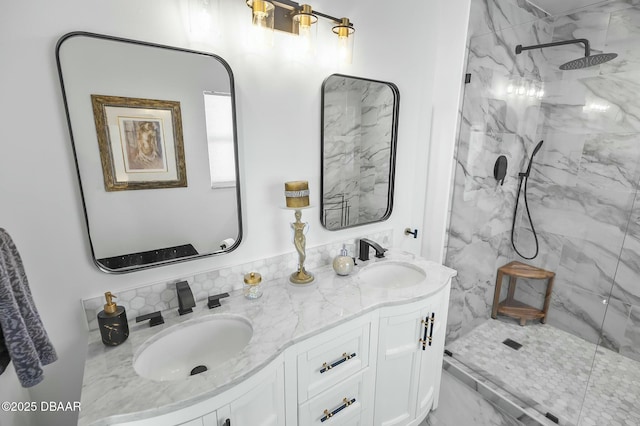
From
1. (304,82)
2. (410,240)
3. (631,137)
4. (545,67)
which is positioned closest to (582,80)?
(545,67)

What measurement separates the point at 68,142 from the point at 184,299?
702 millimetres

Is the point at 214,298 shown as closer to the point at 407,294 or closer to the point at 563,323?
the point at 407,294

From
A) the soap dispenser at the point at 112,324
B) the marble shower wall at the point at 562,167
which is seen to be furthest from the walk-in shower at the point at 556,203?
the soap dispenser at the point at 112,324

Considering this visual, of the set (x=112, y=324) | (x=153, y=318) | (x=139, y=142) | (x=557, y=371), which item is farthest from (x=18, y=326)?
(x=557, y=371)

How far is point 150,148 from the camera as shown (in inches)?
45.2

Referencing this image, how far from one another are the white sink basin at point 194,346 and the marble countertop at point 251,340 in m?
0.03

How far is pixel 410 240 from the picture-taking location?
218cm

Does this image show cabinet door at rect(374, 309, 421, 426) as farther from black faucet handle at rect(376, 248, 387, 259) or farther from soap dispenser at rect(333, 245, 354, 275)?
black faucet handle at rect(376, 248, 387, 259)

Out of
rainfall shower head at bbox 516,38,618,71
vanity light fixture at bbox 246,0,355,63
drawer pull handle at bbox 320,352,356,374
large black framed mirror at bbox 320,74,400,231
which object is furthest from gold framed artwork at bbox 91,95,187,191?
rainfall shower head at bbox 516,38,618,71

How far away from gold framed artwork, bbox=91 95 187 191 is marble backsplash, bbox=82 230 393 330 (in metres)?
0.43

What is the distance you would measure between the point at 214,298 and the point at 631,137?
296 centimetres

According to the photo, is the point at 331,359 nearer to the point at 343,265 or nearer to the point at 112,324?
the point at 343,265

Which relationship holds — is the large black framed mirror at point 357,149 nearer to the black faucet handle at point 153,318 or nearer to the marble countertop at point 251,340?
the marble countertop at point 251,340

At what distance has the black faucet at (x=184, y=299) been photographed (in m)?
1.18
